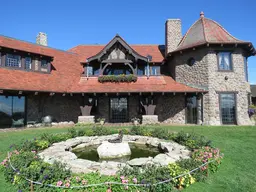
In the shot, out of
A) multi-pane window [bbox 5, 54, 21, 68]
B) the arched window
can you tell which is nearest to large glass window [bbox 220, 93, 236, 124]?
the arched window

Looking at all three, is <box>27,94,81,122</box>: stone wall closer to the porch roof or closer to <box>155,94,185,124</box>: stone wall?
the porch roof

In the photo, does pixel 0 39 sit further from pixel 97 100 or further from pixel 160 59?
A: pixel 160 59

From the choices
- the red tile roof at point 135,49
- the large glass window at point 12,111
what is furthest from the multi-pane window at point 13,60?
the red tile roof at point 135,49

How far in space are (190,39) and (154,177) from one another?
16.3m

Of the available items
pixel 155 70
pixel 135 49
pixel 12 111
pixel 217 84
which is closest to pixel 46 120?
pixel 12 111

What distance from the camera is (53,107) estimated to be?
15688 mm

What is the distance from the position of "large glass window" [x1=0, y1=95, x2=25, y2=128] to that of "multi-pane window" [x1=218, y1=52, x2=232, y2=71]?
18081mm

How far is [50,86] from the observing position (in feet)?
48.3

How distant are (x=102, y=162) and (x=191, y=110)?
485 inches

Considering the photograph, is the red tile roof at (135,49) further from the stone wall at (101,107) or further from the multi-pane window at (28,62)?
the multi-pane window at (28,62)

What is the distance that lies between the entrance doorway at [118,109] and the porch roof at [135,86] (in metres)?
1.80

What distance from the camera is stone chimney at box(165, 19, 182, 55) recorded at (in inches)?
721

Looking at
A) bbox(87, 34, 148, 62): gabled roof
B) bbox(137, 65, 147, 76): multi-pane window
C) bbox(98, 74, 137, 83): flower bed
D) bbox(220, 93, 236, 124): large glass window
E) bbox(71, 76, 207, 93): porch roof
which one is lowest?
bbox(220, 93, 236, 124): large glass window

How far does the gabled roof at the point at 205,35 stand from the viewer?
584 inches
